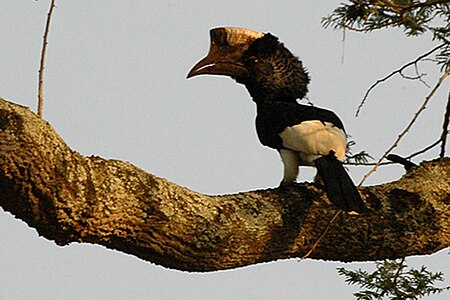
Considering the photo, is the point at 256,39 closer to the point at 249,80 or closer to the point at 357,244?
the point at 249,80

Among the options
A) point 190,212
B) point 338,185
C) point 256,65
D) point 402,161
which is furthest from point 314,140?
point 190,212

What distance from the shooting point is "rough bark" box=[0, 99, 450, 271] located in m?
1.71

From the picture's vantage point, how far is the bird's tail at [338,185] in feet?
7.72

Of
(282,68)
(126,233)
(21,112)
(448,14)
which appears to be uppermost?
(282,68)

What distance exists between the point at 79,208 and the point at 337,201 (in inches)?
35.0

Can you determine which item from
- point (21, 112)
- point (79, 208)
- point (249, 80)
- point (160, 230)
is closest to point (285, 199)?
point (160, 230)

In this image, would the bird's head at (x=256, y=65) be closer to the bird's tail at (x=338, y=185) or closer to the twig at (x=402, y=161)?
the bird's tail at (x=338, y=185)

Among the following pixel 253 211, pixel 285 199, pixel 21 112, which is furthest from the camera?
pixel 285 199

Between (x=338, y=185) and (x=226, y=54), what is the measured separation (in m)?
1.09

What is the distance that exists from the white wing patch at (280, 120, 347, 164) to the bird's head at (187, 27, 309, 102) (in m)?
0.40

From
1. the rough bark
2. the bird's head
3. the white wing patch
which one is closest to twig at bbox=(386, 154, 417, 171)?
the rough bark

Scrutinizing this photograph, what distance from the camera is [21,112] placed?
171 centimetres

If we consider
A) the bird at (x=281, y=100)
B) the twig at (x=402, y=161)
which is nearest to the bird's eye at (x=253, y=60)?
the bird at (x=281, y=100)

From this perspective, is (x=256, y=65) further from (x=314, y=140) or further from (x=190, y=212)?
(x=190, y=212)
